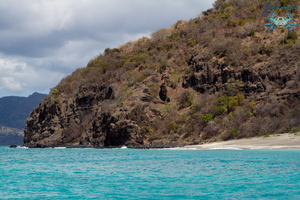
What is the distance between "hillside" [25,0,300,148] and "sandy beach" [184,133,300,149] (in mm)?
2991

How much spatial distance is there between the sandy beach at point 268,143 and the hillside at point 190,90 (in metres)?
2.99

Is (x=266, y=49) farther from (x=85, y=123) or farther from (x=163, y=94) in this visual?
(x=85, y=123)

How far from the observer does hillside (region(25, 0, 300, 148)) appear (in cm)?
5956

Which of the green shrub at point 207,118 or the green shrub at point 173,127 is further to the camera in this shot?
the green shrub at point 173,127

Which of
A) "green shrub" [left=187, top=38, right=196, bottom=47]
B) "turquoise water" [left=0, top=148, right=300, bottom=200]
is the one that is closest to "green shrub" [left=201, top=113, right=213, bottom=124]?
"green shrub" [left=187, top=38, right=196, bottom=47]

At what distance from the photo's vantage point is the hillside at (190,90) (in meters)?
59.6

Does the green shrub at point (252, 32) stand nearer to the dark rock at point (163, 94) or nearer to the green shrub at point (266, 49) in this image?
the green shrub at point (266, 49)

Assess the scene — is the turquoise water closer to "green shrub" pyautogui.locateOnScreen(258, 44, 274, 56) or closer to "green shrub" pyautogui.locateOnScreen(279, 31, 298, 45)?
"green shrub" pyautogui.locateOnScreen(258, 44, 274, 56)

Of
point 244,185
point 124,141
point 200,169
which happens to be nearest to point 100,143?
point 124,141

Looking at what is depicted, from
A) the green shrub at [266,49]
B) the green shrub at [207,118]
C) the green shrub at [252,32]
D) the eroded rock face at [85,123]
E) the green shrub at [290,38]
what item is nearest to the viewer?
the green shrub at [207,118]

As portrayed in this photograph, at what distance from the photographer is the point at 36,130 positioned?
98.8 meters

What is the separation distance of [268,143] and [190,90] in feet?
105

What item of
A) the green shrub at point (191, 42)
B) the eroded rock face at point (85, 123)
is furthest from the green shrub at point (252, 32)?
the eroded rock face at point (85, 123)

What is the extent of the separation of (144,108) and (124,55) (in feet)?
119
